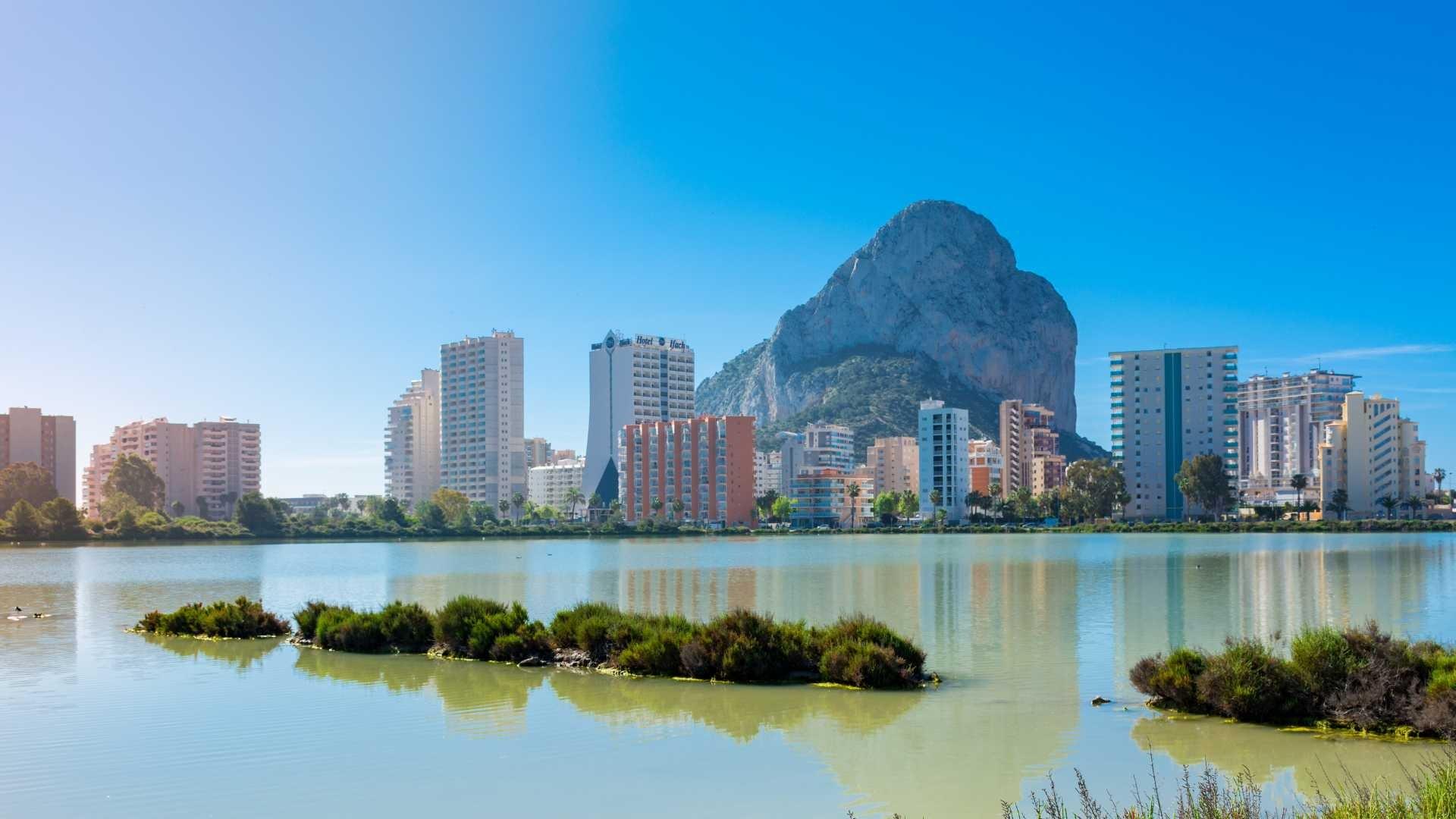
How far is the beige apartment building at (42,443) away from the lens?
169125mm

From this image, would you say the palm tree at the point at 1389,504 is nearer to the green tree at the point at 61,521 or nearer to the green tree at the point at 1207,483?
the green tree at the point at 1207,483

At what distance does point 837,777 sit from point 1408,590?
33412 millimetres

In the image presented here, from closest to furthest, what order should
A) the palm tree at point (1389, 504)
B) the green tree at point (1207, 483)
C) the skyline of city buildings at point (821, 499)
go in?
the green tree at point (1207, 483), the palm tree at point (1389, 504), the skyline of city buildings at point (821, 499)

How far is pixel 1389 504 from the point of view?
148875 mm

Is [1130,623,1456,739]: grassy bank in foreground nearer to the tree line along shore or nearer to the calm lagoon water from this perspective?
the calm lagoon water

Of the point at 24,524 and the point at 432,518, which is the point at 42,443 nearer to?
the point at 432,518

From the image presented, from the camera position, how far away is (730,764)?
13.9 m

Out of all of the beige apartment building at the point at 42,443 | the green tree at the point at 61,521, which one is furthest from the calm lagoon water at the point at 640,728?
the beige apartment building at the point at 42,443

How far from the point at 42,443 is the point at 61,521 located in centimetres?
7103

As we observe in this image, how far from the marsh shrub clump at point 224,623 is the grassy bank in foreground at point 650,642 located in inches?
106

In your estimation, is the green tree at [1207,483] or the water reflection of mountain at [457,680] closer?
the water reflection of mountain at [457,680]

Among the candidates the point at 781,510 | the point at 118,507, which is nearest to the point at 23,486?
the point at 118,507

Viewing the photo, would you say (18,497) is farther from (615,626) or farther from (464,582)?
(615,626)

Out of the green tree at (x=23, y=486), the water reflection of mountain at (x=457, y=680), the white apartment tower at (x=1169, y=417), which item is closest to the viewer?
the water reflection of mountain at (x=457, y=680)
